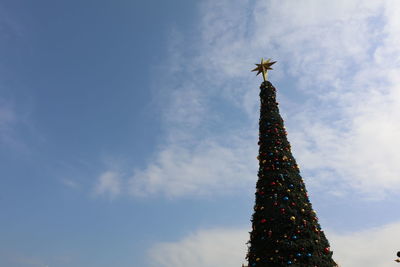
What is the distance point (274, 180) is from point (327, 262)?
164 inches

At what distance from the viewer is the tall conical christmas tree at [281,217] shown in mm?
12117

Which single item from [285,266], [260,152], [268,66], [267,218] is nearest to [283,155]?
[260,152]

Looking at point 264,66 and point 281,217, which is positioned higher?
point 264,66

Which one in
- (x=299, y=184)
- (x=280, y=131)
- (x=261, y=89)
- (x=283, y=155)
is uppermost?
(x=261, y=89)

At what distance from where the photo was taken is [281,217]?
42.7ft

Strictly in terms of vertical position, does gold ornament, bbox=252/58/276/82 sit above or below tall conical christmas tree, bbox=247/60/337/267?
above

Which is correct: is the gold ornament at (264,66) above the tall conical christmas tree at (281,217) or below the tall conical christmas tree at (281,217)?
above

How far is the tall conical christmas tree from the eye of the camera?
39.8ft

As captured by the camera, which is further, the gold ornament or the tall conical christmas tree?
the gold ornament

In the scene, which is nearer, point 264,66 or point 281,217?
point 281,217

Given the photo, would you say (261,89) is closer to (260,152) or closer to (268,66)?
(268,66)

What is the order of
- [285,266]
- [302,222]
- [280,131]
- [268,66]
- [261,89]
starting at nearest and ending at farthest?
[285,266] < [302,222] < [280,131] < [261,89] < [268,66]

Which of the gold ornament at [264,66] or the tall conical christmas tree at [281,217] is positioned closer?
the tall conical christmas tree at [281,217]

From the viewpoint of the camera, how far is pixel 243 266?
46.0 feet
